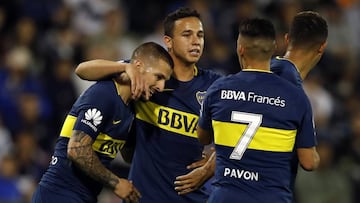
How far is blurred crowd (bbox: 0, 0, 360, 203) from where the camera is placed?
11.7 m

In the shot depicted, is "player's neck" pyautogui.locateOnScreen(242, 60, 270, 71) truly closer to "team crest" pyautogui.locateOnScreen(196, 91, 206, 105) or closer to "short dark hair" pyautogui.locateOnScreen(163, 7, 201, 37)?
"team crest" pyautogui.locateOnScreen(196, 91, 206, 105)

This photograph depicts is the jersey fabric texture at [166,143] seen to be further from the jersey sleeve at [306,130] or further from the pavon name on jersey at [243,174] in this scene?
the jersey sleeve at [306,130]

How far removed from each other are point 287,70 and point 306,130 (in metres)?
0.52

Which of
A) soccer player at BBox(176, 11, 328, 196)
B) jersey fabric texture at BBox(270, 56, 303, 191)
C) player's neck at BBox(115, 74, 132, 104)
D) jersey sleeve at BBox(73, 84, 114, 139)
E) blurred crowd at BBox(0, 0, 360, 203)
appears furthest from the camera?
blurred crowd at BBox(0, 0, 360, 203)

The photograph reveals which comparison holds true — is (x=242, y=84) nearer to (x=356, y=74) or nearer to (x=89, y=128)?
(x=89, y=128)

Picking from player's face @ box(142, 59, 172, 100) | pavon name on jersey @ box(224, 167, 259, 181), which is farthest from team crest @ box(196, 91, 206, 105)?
pavon name on jersey @ box(224, 167, 259, 181)

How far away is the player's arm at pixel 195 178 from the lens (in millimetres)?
7168

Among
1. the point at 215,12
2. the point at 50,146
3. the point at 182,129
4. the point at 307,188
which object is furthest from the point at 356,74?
the point at 182,129

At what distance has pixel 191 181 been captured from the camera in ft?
23.6

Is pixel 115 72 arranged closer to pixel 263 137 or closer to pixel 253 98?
pixel 253 98

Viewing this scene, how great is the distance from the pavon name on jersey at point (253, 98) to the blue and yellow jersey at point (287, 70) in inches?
12.1

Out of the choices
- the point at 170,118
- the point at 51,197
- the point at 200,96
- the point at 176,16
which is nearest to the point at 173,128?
the point at 170,118

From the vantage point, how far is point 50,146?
11875mm

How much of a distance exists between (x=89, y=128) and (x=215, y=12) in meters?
8.20
